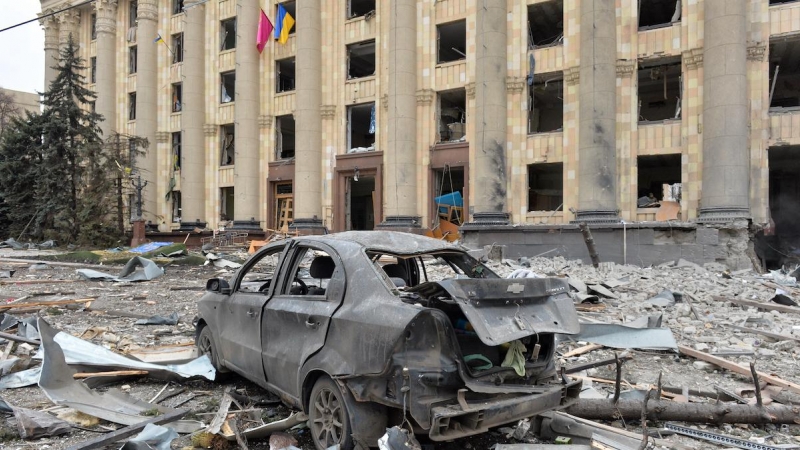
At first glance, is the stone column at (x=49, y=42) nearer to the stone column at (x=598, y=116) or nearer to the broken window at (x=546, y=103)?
the broken window at (x=546, y=103)

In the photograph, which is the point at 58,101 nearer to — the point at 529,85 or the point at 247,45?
the point at 247,45

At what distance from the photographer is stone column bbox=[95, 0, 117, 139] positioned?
34094 mm

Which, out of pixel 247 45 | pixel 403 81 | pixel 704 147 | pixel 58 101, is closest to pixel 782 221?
pixel 704 147

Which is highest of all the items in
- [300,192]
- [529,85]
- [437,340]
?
[529,85]

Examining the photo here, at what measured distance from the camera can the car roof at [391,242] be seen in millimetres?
4142

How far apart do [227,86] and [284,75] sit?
4.08 metres

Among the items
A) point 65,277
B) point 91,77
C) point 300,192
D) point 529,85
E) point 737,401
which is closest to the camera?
point 737,401

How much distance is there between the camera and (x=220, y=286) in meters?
5.40

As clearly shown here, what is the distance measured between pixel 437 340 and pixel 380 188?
2049 cm

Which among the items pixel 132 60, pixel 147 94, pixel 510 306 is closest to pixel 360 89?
pixel 147 94

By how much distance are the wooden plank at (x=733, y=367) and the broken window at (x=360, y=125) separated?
19.0 m

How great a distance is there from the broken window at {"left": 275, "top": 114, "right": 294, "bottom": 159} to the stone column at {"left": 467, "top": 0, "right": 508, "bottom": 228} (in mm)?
11358

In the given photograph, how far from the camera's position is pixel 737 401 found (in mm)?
4883

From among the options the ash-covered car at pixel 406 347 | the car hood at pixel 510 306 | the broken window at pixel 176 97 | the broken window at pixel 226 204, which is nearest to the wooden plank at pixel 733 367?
the ash-covered car at pixel 406 347
